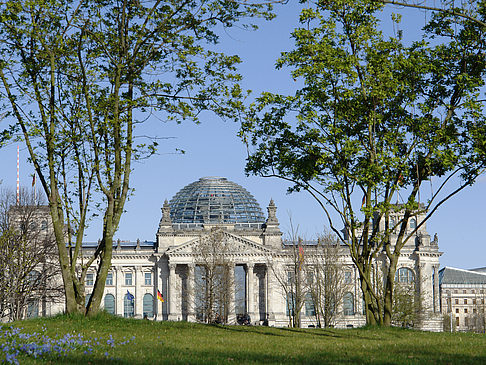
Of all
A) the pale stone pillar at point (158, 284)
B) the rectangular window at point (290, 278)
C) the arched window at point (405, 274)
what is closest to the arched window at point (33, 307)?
the pale stone pillar at point (158, 284)

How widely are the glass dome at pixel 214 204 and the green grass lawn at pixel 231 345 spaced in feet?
344

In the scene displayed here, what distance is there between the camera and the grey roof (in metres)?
178

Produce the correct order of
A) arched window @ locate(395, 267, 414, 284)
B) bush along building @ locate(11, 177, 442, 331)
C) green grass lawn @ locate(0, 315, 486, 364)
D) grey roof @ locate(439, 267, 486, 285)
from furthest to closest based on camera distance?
1. grey roof @ locate(439, 267, 486, 285)
2. arched window @ locate(395, 267, 414, 284)
3. bush along building @ locate(11, 177, 442, 331)
4. green grass lawn @ locate(0, 315, 486, 364)

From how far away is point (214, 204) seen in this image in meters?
133

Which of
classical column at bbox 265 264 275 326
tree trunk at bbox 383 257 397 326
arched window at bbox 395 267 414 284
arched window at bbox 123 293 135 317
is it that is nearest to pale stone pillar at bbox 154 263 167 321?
arched window at bbox 123 293 135 317

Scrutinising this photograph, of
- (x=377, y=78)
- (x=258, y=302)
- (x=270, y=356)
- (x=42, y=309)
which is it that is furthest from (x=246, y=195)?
(x=270, y=356)

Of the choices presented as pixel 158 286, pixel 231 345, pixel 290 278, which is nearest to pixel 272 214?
pixel 158 286

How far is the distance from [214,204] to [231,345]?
115 m

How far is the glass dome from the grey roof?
2631 inches

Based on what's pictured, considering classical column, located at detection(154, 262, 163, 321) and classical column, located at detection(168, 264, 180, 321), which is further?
classical column, located at detection(154, 262, 163, 321)

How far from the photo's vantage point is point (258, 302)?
120m

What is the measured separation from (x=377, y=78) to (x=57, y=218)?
1221cm

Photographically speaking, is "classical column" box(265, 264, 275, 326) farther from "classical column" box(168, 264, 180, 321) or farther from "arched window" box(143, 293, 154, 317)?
"arched window" box(143, 293, 154, 317)

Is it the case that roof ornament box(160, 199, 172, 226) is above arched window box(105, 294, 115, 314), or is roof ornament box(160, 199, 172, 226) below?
above
